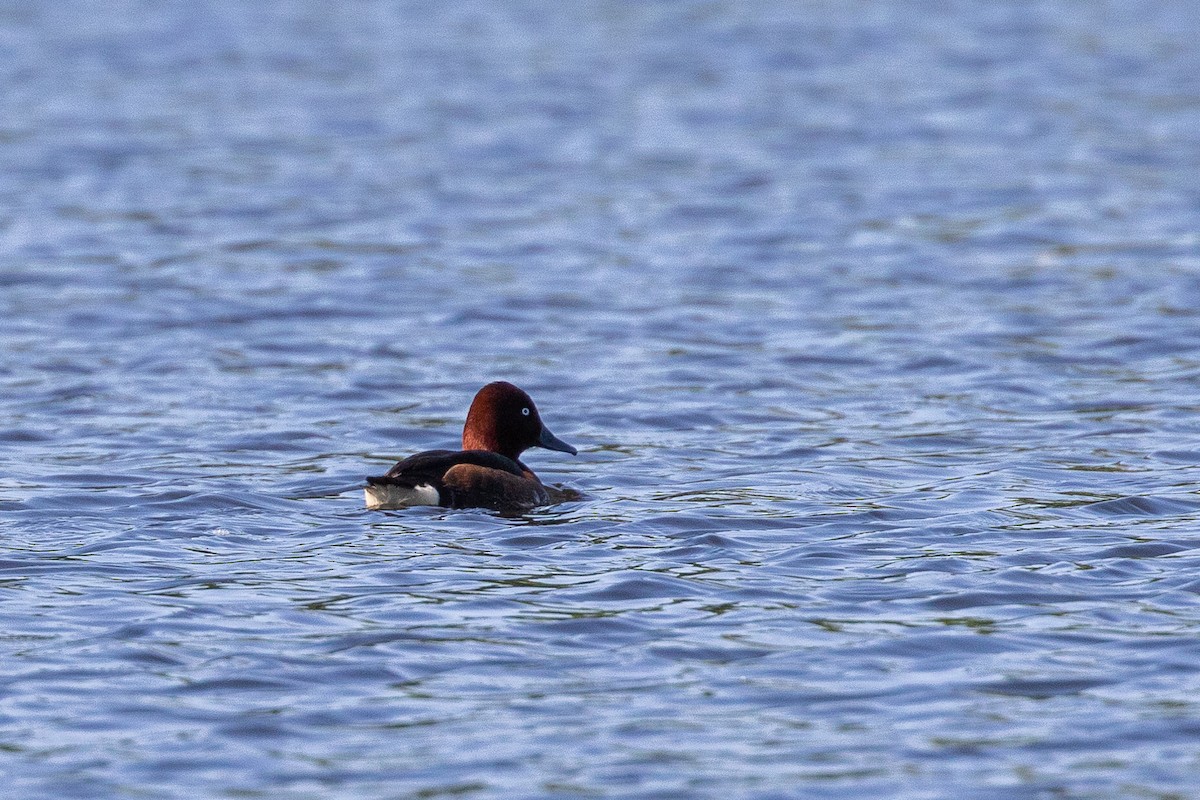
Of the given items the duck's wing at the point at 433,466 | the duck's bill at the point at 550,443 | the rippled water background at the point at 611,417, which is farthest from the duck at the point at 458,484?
the duck's bill at the point at 550,443

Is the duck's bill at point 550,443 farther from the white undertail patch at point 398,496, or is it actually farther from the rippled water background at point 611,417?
the white undertail patch at point 398,496

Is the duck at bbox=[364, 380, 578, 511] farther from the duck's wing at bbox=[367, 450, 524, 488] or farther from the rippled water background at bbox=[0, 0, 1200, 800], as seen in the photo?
the rippled water background at bbox=[0, 0, 1200, 800]

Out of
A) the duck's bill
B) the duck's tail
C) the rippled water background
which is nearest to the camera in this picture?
the rippled water background

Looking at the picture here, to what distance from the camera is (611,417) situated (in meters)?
14.4

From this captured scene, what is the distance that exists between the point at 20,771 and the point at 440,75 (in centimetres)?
2490

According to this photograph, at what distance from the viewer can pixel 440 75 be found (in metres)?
31.4

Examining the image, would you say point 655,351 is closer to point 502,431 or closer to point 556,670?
point 502,431

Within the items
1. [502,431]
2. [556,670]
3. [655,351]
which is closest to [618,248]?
[655,351]

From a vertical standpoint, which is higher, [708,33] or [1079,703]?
[708,33]

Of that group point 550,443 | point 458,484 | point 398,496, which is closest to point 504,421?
point 550,443

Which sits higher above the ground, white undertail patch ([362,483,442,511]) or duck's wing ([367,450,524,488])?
duck's wing ([367,450,524,488])

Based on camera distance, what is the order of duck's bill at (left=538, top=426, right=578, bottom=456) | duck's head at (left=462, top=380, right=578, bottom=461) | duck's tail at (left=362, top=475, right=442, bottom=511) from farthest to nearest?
duck's bill at (left=538, top=426, right=578, bottom=456) → duck's head at (left=462, top=380, right=578, bottom=461) → duck's tail at (left=362, top=475, right=442, bottom=511)

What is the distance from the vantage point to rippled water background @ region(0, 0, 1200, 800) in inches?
306

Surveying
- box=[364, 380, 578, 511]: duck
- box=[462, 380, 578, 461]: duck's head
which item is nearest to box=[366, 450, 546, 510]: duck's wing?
box=[364, 380, 578, 511]: duck
